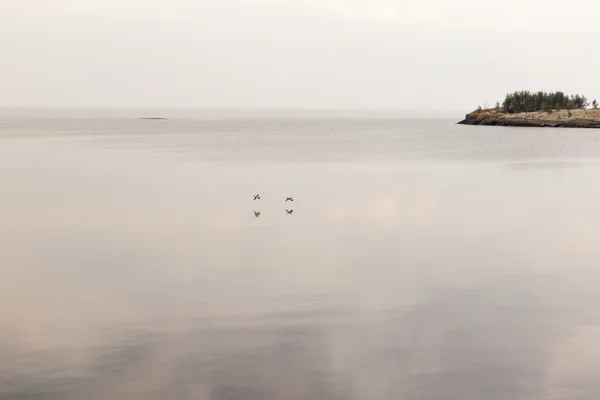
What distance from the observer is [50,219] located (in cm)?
4506

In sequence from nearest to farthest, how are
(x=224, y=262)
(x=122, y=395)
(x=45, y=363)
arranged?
(x=122, y=395), (x=45, y=363), (x=224, y=262)

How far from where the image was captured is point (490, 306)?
958 inches

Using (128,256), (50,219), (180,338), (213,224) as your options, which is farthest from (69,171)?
(180,338)

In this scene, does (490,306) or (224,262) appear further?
(224,262)

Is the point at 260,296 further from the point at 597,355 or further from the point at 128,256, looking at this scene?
the point at 597,355

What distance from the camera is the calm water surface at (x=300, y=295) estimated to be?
58.4 ft

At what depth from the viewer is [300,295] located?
26172 mm

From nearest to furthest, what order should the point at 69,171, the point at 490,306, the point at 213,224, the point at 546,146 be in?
the point at 490,306 → the point at 213,224 → the point at 69,171 → the point at 546,146

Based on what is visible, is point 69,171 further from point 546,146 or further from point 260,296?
point 546,146

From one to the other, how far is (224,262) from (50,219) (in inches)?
734

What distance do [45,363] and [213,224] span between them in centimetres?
2474

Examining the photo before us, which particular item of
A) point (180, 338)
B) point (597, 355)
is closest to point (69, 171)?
point (180, 338)

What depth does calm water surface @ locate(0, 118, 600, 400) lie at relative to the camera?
58.4 ft

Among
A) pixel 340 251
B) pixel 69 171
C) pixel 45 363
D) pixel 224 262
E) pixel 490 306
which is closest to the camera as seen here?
pixel 45 363
